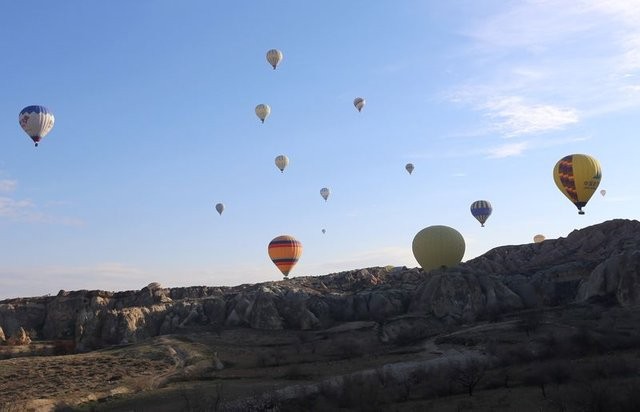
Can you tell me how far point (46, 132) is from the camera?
66688 millimetres

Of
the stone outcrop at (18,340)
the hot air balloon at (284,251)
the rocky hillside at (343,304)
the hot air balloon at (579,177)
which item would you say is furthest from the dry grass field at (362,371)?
the hot air balloon at (284,251)

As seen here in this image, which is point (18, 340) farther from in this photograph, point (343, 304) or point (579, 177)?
point (579, 177)

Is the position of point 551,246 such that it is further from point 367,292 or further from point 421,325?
point 421,325

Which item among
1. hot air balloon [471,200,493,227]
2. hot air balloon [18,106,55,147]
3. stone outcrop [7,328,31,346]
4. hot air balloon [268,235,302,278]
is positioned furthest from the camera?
hot air balloon [471,200,493,227]

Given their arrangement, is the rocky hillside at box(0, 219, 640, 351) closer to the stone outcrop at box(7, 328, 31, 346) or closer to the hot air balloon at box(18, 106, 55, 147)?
the stone outcrop at box(7, 328, 31, 346)

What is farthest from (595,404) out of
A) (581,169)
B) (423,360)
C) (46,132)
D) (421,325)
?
(46,132)

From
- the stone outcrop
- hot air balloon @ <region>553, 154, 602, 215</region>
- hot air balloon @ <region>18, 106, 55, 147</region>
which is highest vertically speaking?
hot air balloon @ <region>18, 106, 55, 147</region>

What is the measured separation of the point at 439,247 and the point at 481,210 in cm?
2579

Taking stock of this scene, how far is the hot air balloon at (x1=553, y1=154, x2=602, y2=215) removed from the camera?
74625 millimetres

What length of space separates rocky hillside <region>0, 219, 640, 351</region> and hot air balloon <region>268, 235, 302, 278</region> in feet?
16.4

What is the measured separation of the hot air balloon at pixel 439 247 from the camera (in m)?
84.0

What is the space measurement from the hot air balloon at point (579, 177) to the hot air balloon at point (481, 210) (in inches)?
1158

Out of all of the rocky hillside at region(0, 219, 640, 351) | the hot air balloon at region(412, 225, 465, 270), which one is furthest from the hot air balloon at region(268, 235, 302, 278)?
the hot air balloon at region(412, 225, 465, 270)

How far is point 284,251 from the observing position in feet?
302
